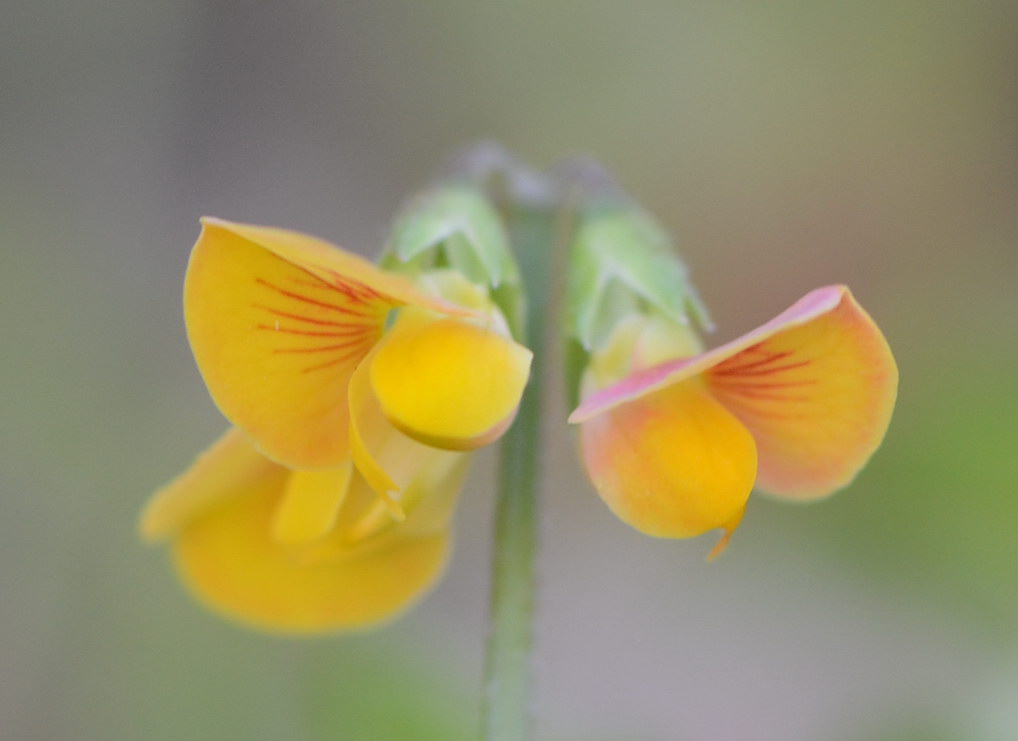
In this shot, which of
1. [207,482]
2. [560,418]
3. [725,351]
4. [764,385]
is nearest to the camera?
[725,351]

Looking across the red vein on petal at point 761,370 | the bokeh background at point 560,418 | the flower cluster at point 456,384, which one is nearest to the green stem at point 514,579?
the flower cluster at point 456,384

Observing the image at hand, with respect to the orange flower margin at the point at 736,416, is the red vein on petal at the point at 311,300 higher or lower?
higher

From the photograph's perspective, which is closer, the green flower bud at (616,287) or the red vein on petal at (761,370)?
the red vein on petal at (761,370)

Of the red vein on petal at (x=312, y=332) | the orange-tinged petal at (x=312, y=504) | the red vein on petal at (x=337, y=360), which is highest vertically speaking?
the red vein on petal at (x=312, y=332)

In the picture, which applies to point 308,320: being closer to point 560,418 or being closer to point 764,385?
point 764,385

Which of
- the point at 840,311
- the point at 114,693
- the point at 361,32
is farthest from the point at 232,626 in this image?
the point at 361,32

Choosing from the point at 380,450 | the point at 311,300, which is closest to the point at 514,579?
the point at 380,450

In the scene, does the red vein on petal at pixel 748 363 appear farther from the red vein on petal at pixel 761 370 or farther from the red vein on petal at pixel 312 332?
the red vein on petal at pixel 312 332
